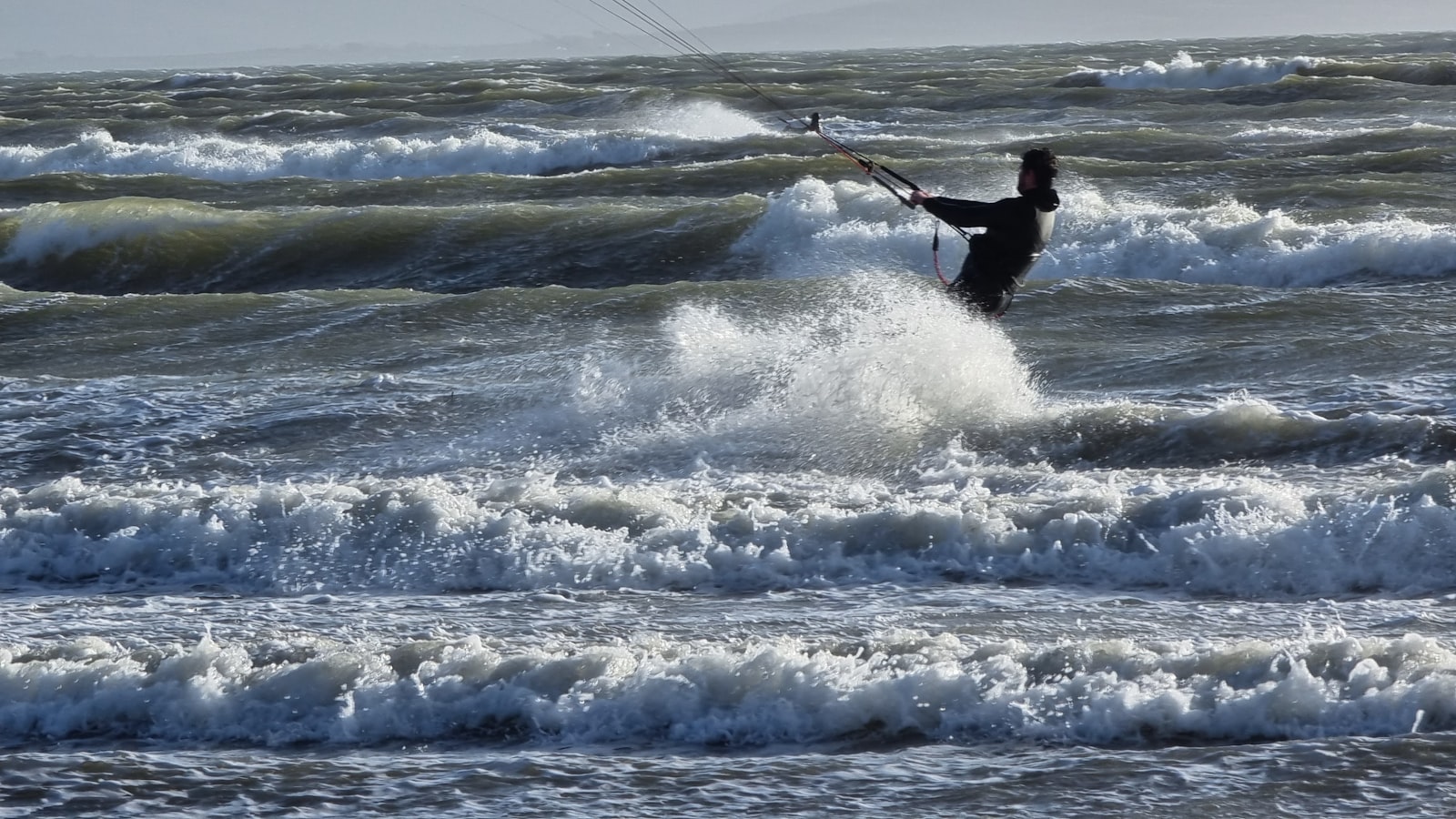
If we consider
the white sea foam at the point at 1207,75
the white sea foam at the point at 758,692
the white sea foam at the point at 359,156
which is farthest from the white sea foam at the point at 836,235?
the white sea foam at the point at 1207,75

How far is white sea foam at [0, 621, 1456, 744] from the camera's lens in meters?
5.79

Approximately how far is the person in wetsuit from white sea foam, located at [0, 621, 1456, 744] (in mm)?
3633

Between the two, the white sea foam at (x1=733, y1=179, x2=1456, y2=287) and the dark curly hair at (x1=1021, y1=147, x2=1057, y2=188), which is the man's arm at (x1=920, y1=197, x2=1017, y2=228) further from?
the white sea foam at (x1=733, y1=179, x2=1456, y2=287)

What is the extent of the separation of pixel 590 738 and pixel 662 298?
368 inches

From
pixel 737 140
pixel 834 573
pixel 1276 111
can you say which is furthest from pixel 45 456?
pixel 1276 111

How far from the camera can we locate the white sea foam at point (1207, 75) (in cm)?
4547

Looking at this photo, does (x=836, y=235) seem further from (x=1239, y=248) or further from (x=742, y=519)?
(x=742, y=519)

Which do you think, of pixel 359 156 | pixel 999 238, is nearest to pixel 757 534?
pixel 999 238

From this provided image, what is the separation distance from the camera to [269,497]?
8.75 m

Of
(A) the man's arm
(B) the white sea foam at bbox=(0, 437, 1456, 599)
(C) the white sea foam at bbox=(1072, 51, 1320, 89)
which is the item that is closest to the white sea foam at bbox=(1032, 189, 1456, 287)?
(A) the man's arm

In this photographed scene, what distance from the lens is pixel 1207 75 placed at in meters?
46.9

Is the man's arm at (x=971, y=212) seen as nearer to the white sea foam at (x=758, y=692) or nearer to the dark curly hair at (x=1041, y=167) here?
the dark curly hair at (x=1041, y=167)

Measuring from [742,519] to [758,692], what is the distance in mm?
2136

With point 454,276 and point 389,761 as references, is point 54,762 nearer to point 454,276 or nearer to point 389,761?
point 389,761
